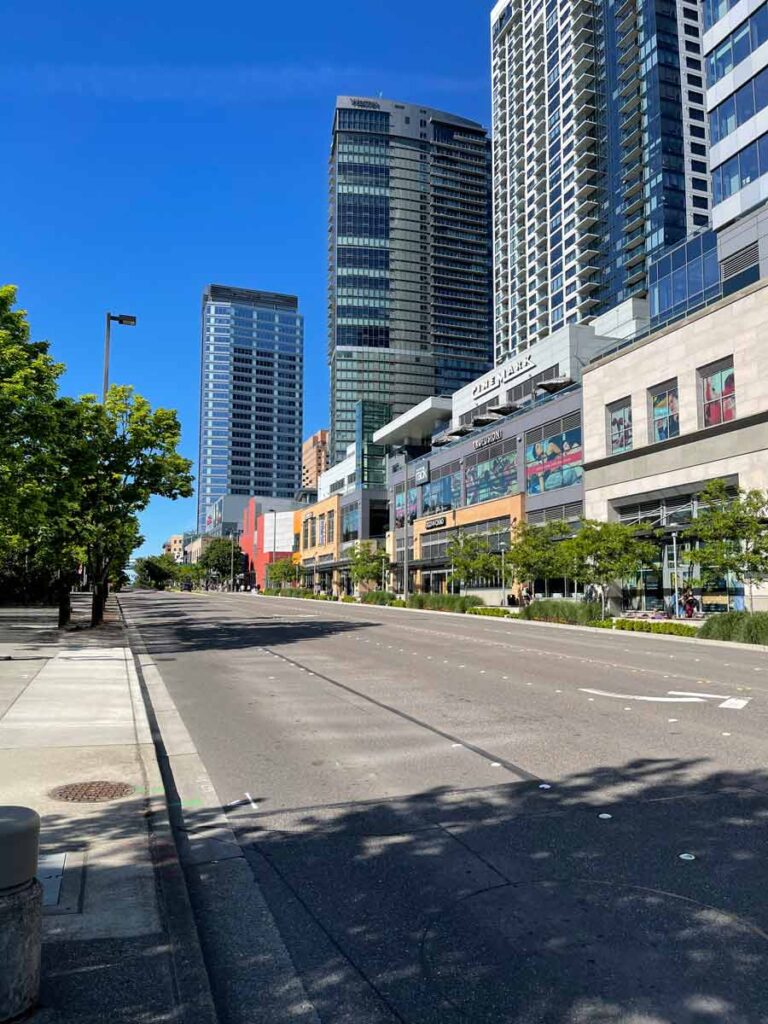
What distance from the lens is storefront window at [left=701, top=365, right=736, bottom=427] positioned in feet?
126

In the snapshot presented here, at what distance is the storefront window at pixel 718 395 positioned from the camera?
38469mm

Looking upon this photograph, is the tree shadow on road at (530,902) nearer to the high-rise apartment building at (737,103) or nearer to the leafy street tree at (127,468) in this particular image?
the leafy street tree at (127,468)

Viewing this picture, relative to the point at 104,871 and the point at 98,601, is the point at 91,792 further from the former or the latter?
the point at 98,601

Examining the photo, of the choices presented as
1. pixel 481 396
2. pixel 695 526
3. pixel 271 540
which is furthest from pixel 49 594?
pixel 271 540

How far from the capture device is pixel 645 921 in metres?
4.07

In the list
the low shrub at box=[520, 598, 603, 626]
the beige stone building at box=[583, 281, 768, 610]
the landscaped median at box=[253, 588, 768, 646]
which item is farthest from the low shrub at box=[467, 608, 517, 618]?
the beige stone building at box=[583, 281, 768, 610]

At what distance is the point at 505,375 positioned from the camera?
7556cm

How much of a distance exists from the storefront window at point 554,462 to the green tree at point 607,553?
14.3 metres

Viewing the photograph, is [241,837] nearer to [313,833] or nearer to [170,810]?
[313,833]

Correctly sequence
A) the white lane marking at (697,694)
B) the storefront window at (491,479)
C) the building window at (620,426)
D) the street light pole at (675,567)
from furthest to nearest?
the storefront window at (491,479)
the building window at (620,426)
the street light pole at (675,567)
the white lane marking at (697,694)

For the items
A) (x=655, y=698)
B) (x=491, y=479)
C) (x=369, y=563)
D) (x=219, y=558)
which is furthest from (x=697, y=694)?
(x=219, y=558)

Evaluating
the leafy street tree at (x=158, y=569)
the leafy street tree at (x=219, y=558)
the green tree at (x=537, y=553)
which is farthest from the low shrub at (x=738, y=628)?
the leafy street tree at (x=158, y=569)

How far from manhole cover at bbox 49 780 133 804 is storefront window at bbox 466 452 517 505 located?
57576mm

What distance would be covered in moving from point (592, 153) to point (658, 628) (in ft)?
348
